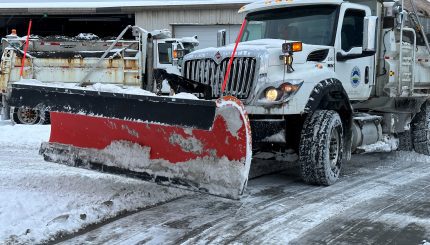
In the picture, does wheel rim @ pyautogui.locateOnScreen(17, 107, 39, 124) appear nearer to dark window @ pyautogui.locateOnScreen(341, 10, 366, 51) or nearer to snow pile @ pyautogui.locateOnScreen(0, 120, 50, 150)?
snow pile @ pyautogui.locateOnScreen(0, 120, 50, 150)

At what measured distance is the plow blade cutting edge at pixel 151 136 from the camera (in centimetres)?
474

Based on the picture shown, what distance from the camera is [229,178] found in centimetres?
479

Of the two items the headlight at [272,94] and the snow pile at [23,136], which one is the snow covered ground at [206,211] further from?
the snow pile at [23,136]

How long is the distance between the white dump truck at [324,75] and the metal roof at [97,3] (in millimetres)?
13990

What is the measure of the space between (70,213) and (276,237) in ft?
6.40

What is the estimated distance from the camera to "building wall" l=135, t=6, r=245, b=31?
73.4 ft

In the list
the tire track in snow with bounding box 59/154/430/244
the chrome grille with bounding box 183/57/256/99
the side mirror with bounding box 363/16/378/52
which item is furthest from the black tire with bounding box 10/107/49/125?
the side mirror with bounding box 363/16/378/52

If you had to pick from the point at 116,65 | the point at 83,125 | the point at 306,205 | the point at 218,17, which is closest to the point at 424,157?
the point at 306,205

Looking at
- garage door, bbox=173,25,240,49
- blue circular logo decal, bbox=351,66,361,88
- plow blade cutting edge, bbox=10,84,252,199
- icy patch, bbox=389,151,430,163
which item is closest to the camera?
plow blade cutting edge, bbox=10,84,252,199

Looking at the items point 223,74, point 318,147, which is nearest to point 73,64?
point 223,74

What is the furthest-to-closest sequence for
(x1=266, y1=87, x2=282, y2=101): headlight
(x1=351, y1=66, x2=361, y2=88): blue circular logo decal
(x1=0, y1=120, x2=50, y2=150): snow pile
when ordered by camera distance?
(x1=0, y1=120, x2=50, y2=150): snow pile
(x1=351, y1=66, x2=361, y2=88): blue circular logo decal
(x1=266, y1=87, x2=282, y2=101): headlight

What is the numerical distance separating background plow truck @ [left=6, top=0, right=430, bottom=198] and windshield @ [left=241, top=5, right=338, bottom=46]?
0.05ft

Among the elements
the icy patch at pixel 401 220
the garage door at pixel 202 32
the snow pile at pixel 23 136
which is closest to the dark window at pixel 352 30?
the icy patch at pixel 401 220

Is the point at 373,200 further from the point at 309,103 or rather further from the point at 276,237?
the point at 276,237
